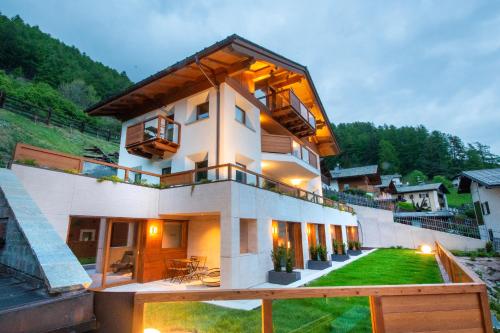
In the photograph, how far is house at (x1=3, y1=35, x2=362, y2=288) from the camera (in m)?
8.56

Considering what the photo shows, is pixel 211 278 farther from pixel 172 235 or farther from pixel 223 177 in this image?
pixel 223 177

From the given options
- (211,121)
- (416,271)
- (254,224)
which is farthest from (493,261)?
(211,121)

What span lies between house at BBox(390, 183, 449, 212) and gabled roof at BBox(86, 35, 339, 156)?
40.1m

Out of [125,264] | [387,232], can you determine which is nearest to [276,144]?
[125,264]

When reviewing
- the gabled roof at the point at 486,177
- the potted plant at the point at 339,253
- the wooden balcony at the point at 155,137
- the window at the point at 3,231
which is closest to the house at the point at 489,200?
the gabled roof at the point at 486,177

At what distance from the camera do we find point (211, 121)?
11.8 m

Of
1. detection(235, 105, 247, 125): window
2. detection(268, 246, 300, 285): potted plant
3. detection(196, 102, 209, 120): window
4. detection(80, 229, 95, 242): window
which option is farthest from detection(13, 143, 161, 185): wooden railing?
detection(80, 229, 95, 242): window

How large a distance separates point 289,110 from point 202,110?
17.5ft

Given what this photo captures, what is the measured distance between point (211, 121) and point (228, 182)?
155 inches

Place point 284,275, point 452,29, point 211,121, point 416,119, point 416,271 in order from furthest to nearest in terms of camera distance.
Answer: point 416,119 → point 452,29 → point 211,121 → point 416,271 → point 284,275

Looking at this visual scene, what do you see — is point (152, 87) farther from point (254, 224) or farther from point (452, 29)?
Result: point (452, 29)

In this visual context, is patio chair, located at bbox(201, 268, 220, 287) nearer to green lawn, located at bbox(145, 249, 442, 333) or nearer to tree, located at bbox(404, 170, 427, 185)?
green lawn, located at bbox(145, 249, 442, 333)

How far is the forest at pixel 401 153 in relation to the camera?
67.5m

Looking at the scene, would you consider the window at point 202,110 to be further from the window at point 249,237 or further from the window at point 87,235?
the window at point 87,235
